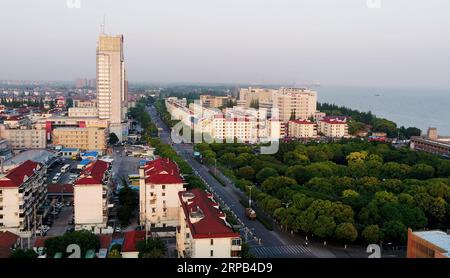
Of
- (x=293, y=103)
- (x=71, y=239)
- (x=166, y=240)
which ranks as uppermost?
(x=293, y=103)

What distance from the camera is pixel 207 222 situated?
3.18 meters

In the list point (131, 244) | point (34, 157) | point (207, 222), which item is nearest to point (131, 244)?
point (131, 244)

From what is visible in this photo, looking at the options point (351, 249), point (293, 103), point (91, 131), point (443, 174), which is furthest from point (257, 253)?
point (293, 103)

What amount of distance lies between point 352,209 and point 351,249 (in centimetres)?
53

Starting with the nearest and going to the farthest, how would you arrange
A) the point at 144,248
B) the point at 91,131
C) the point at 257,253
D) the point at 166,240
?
1. the point at 144,248
2. the point at 257,253
3. the point at 166,240
4. the point at 91,131

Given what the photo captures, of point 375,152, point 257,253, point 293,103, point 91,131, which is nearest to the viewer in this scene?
point 257,253

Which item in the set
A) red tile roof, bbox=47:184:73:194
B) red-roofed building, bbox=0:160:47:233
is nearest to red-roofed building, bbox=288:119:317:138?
red tile roof, bbox=47:184:73:194

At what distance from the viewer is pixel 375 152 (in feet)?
27.6

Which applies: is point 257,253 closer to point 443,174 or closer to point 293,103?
point 443,174

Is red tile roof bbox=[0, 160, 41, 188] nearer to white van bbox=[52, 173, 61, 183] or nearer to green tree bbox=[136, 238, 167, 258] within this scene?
green tree bbox=[136, 238, 167, 258]

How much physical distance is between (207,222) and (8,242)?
1839mm

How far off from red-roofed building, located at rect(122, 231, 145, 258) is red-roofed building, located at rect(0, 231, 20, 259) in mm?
897

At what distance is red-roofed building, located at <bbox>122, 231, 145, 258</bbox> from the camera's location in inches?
140
